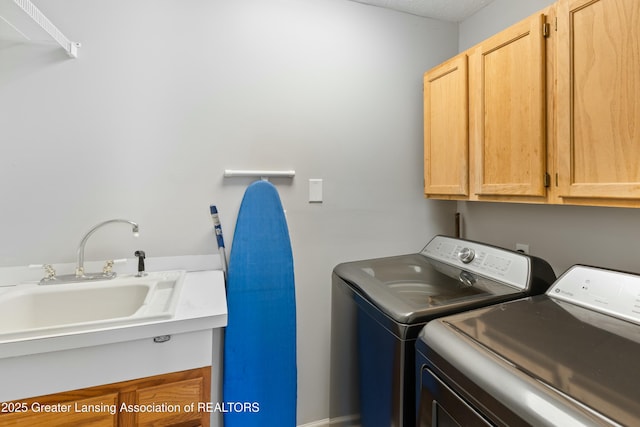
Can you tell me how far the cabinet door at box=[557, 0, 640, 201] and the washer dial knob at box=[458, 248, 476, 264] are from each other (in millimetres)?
512

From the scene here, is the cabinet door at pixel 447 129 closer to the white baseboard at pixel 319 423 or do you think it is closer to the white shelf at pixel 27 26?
the white baseboard at pixel 319 423

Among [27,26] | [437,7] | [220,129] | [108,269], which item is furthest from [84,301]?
[437,7]

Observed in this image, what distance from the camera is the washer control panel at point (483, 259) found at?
4.33 feet

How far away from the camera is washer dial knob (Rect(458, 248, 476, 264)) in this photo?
5.19 ft

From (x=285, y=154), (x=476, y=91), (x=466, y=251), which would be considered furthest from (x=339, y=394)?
(x=476, y=91)

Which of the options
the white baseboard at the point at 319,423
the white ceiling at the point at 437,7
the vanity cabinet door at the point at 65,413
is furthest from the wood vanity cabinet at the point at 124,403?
the white ceiling at the point at 437,7

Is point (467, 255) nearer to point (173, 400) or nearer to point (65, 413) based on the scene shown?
point (173, 400)

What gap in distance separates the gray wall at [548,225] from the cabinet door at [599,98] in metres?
0.39

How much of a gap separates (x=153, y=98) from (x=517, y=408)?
182cm

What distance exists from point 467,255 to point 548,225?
0.45 m

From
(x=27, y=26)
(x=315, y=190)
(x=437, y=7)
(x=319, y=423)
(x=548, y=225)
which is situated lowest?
(x=319, y=423)

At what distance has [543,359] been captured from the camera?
2.50 ft

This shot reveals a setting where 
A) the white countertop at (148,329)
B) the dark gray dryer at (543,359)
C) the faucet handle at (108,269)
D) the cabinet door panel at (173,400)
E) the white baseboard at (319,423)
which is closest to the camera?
the dark gray dryer at (543,359)

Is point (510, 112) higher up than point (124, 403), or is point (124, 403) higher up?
point (510, 112)
